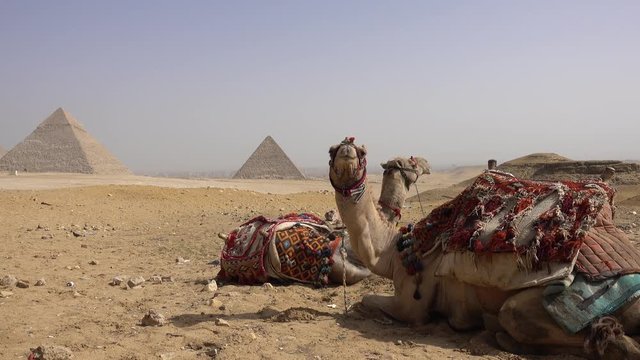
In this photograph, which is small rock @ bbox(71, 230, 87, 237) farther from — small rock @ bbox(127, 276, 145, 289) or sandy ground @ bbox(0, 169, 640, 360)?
small rock @ bbox(127, 276, 145, 289)

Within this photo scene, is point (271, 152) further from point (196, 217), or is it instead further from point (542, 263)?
point (542, 263)

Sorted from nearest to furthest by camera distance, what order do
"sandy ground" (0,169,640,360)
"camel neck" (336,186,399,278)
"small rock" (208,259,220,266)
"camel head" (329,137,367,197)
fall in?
"sandy ground" (0,169,640,360) → "camel head" (329,137,367,197) → "camel neck" (336,186,399,278) → "small rock" (208,259,220,266)

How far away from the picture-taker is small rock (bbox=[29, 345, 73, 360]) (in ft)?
12.1

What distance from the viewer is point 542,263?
398 centimetres

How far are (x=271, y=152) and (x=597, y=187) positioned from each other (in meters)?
55.6

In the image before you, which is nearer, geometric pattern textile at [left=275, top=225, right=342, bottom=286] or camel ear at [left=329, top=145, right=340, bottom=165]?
camel ear at [left=329, top=145, right=340, bottom=165]

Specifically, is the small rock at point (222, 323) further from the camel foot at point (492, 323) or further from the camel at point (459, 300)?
the camel foot at point (492, 323)

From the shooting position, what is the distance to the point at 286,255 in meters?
6.44

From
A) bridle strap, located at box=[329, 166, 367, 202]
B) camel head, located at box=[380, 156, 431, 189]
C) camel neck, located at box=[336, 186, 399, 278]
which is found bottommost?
camel neck, located at box=[336, 186, 399, 278]

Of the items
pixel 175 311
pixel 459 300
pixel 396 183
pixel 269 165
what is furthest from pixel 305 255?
pixel 269 165

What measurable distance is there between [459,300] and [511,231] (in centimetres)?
71

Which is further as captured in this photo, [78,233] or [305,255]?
[78,233]

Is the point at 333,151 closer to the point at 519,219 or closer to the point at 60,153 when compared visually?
the point at 519,219

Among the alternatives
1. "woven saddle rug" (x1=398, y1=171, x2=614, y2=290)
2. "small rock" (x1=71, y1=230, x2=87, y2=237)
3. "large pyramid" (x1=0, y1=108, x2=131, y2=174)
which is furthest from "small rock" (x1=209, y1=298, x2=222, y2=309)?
"large pyramid" (x1=0, y1=108, x2=131, y2=174)
